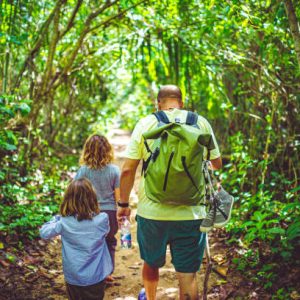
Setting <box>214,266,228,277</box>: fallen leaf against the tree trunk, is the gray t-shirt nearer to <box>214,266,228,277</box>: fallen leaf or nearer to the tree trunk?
<box>214,266,228,277</box>: fallen leaf

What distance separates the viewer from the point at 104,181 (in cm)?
386

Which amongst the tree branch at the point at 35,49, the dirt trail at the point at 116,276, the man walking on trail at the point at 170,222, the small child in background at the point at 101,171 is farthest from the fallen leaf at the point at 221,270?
the tree branch at the point at 35,49

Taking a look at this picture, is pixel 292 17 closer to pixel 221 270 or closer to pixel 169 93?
pixel 169 93

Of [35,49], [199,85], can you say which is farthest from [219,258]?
[35,49]

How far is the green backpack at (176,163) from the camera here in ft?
8.41

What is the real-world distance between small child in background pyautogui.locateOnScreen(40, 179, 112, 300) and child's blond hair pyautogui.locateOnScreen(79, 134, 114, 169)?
0.70 meters

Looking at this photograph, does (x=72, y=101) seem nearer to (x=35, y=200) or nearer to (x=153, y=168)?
(x=35, y=200)

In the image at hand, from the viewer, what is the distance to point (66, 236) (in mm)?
3047

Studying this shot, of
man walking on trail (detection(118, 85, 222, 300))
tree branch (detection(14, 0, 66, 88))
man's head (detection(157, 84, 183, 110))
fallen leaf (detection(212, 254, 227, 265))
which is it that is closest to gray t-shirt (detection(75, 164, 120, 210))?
man walking on trail (detection(118, 85, 222, 300))

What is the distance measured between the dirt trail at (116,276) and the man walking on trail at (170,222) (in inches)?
50.2

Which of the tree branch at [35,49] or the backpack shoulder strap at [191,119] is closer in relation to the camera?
the backpack shoulder strap at [191,119]

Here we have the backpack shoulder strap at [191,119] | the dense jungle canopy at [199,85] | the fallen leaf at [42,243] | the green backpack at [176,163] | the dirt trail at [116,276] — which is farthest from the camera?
the fallen leaf at [42,243]

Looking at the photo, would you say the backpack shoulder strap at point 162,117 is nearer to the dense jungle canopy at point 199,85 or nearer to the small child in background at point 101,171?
the small child in background at point 101,171

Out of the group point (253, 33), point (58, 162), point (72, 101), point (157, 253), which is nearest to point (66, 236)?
point (157, 253)
